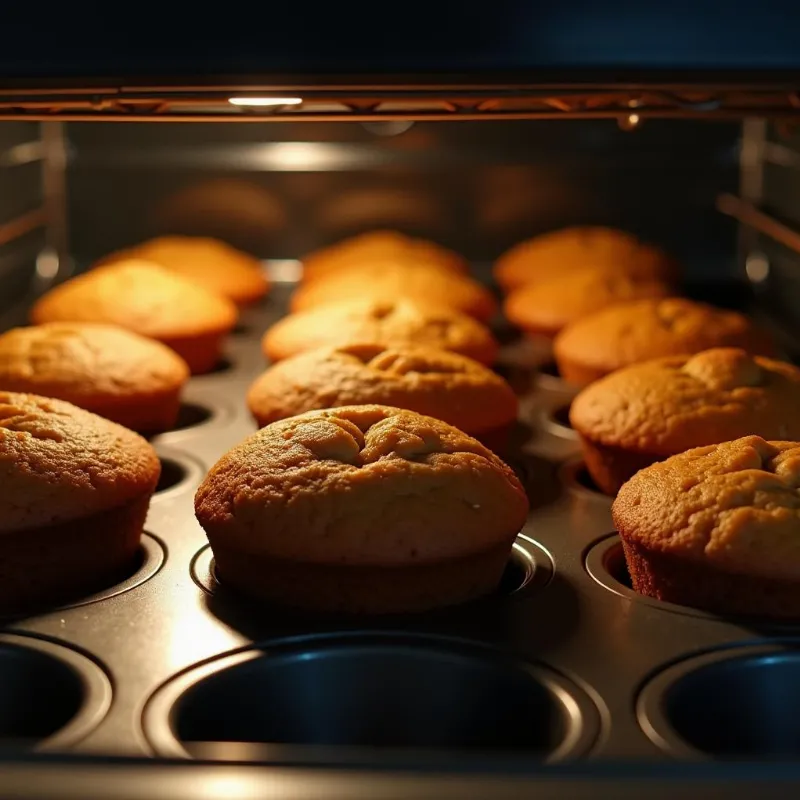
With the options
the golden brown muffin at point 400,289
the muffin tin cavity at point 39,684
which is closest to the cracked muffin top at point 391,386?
the golden brown muffin at point 400,289

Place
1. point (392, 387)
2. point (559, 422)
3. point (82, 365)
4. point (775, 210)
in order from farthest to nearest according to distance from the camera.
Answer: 1. point (775, 210)
2. point (559, 422)
3. point (82, 365)
4. point (392, 387)

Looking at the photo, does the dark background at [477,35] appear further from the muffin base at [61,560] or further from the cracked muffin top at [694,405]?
the cracked muffin top at [694,405]

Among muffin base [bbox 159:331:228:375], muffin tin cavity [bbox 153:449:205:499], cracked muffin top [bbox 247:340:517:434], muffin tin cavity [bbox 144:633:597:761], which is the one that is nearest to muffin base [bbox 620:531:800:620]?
muffin tin cavity [bbox 144:633:597:761]

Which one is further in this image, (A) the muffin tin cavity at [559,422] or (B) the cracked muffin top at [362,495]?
(A) the muffin tin cavity at [559,422]

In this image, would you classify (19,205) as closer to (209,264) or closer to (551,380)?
(209,264)

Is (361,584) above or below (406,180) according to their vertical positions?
below

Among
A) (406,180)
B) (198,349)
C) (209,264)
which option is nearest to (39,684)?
(198,349)
